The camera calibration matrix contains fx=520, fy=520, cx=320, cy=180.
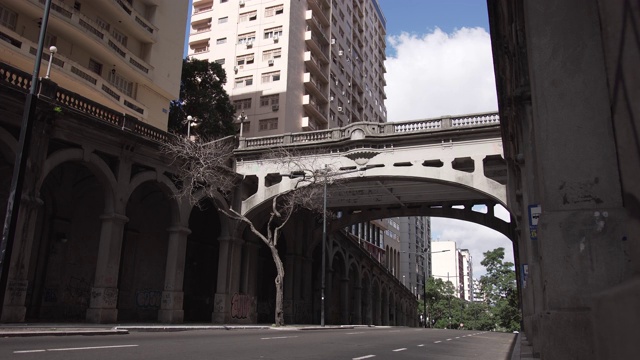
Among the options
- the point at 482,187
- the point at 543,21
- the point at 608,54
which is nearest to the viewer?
the point at 608,54

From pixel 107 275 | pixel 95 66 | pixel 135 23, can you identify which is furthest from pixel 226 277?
pixel 135 23

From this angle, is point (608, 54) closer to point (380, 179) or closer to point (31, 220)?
point (31, 220)

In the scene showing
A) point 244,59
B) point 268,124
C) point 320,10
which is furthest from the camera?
point 320,10

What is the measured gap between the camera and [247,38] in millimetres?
56688

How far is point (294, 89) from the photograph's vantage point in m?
53.2

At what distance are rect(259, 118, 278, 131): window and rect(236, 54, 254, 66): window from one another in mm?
7324

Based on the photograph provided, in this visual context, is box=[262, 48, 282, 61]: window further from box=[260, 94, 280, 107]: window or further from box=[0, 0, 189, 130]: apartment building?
box=[0, 0, 189, 130]: apartment building

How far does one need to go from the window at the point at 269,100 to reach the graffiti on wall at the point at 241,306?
2607cm

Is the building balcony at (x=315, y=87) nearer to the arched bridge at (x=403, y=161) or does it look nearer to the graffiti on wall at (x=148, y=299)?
the arched bridge at (x=403, y=161)

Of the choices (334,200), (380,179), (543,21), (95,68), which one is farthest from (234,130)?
(543,21)

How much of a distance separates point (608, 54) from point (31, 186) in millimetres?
19536

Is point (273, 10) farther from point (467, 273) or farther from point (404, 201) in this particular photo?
point (467, 273)

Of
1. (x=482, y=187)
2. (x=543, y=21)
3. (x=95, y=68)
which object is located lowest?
(x=543, y=21)

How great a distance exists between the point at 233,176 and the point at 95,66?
10117mm
